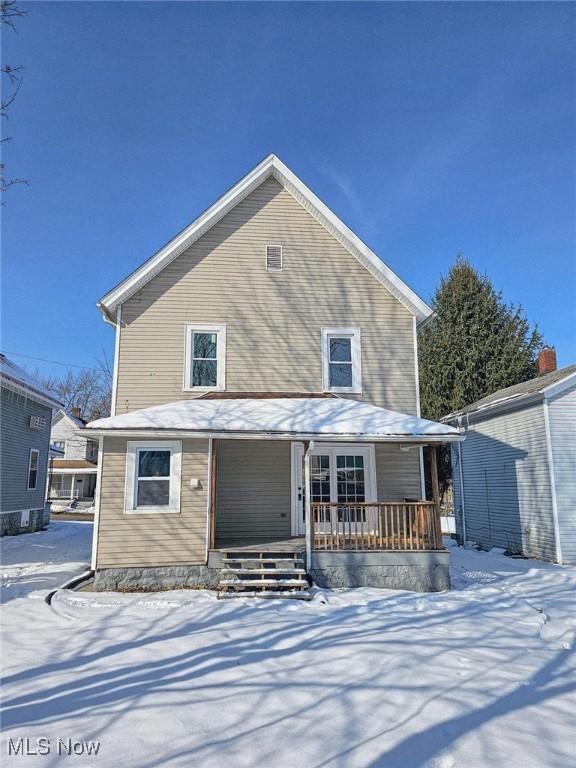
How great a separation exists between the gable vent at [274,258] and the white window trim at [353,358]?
2025mm

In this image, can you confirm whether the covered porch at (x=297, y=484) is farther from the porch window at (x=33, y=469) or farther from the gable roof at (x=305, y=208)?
the porch window at (x=33, y=469)

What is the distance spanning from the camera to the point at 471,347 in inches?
995

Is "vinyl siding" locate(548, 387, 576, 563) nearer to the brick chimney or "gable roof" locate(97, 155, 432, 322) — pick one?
"gable roof" locate(97, 155, 432, 322)

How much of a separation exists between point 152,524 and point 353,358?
6.08 m

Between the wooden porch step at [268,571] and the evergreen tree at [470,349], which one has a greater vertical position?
the evergreen tree at [470,349]

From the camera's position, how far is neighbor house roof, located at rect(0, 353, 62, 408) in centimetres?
1466

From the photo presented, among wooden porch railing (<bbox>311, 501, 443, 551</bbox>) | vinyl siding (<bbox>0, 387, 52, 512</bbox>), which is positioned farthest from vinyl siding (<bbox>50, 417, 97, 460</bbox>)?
wooden porch railing (<bbox>311, 501, 443, 551</bbox>)

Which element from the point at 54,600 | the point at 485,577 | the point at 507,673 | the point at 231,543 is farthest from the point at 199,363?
the point at 507,673

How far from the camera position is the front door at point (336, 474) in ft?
37.0

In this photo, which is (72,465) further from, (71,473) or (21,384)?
(21,384)

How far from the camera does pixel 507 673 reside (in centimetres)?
515

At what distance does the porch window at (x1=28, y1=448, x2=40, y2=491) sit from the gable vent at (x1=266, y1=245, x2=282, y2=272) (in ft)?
35.9

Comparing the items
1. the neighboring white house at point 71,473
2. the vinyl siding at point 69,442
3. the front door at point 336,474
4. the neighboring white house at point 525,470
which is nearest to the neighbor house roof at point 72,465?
the neighboring white house at point 71,473

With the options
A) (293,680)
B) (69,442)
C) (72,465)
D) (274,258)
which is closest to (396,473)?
(274,258)
